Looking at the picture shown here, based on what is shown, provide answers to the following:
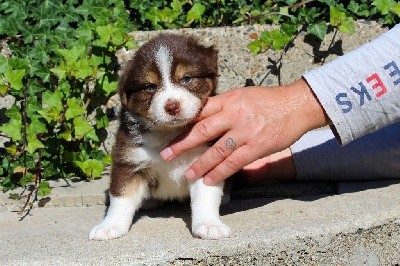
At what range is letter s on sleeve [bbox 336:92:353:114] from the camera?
348 cm

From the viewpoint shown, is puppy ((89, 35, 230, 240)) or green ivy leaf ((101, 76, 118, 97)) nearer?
puppy ((89, 35, 230, 240))

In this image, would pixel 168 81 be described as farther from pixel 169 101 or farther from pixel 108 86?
pixel 108 86

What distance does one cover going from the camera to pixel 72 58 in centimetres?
462

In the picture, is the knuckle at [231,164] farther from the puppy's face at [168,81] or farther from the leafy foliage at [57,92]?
the leafy foliage at [57,92]

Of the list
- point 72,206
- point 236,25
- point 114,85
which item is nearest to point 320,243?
point 72,206

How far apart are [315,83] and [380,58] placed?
1.15 ft

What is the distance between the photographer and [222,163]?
11.5 feet

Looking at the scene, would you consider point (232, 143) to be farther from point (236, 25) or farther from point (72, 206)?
point (236, 25)

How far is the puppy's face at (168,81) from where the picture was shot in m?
3.42

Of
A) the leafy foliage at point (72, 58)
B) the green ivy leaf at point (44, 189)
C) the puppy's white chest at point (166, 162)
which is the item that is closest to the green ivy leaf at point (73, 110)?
the leafy foliage at point (72, 58)

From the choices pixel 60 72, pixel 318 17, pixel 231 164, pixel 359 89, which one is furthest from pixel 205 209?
pixel 318 17

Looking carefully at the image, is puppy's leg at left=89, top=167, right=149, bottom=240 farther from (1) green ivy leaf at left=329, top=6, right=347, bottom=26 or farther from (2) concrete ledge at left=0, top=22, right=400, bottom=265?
(1) green ivy leaf at left=329, top=6, right=347, bottom=26

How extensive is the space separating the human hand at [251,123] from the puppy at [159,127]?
0.32ft

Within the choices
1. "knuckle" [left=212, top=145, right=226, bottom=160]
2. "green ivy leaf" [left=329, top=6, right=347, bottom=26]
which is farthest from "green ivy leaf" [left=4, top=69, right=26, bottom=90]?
"green ivy leaf" [left=329, top=6, right=347, bottom=26]
